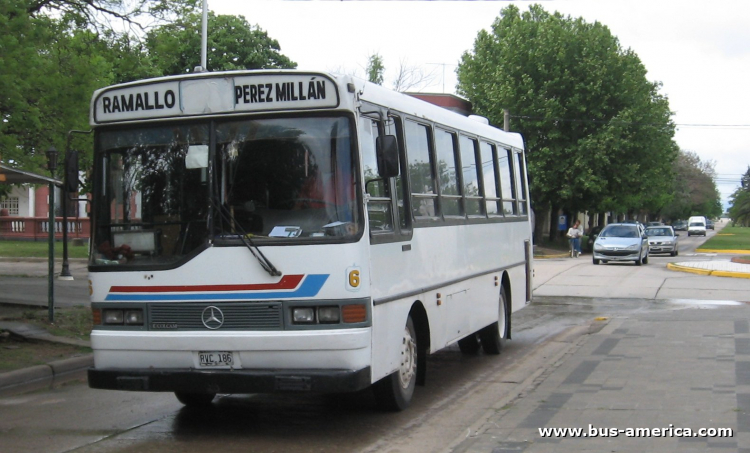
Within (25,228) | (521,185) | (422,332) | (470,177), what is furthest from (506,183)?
(25,228)

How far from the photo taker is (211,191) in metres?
7.24

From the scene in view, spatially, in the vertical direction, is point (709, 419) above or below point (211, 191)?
below

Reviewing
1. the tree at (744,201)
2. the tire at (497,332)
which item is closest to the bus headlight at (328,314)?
the tire at (497,332)

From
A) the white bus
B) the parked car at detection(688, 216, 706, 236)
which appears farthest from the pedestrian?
the parked car at detection(688, 216, 706, 236)

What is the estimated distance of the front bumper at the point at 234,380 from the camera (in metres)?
6.88

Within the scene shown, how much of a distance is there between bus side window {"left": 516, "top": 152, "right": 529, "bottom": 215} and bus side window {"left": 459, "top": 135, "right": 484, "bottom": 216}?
2603 millimetres

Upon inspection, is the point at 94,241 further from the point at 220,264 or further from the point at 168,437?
the point at 168,437

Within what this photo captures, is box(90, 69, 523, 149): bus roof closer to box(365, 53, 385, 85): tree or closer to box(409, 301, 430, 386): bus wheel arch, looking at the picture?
box(409, 301, 430, 386): bus wheel arch

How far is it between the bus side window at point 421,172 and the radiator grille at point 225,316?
82.0 inches

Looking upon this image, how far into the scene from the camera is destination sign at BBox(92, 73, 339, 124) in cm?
716

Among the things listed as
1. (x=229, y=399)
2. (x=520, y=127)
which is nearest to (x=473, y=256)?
(x=229, y=399)

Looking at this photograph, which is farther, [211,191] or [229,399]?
[229,399]

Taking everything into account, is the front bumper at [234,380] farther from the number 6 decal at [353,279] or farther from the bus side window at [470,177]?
the bus side window at [470,177]

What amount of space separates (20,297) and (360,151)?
14.2m
